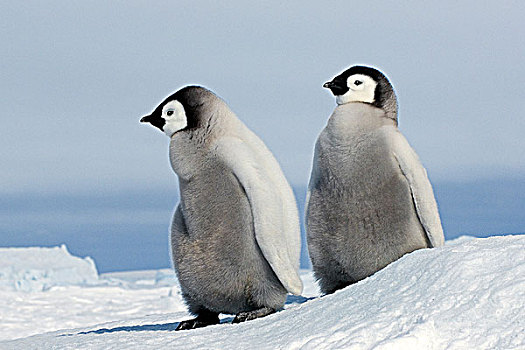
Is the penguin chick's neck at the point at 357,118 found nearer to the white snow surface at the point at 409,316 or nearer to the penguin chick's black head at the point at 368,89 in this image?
the penguin chick's black head at the point at 368,89

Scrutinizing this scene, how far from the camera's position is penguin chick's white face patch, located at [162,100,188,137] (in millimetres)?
2846

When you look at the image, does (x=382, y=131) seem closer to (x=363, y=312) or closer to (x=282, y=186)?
(x=282, y=186)

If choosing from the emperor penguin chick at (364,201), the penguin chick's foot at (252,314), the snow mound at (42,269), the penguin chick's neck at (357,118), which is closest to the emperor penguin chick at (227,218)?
the penguin chick's foot at (252,314)

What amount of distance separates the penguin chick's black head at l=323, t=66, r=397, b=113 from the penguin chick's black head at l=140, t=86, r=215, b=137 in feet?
2.26

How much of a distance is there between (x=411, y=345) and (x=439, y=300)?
0.81ft

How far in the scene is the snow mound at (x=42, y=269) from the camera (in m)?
11.9

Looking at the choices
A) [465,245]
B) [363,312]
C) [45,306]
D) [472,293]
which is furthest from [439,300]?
[45,306]

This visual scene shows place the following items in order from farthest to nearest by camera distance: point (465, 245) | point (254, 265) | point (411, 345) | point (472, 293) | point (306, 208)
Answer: point (306, 208) < point (254, 265) < point (465, 245) < point (472, 293) < point (411, 345)

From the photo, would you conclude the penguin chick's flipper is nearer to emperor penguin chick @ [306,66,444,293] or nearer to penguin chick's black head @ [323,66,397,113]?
emperor penguin chick @ [306,66,444,293]

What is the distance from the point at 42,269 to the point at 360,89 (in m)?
10.5

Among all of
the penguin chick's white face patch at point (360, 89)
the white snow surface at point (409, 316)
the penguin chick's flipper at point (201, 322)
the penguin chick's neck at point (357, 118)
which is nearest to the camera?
the white snow surface at point (409, 316)

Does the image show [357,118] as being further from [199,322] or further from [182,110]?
[199,322]

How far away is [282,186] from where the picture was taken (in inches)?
108

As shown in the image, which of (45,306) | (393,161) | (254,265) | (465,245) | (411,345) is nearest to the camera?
(411,345)
